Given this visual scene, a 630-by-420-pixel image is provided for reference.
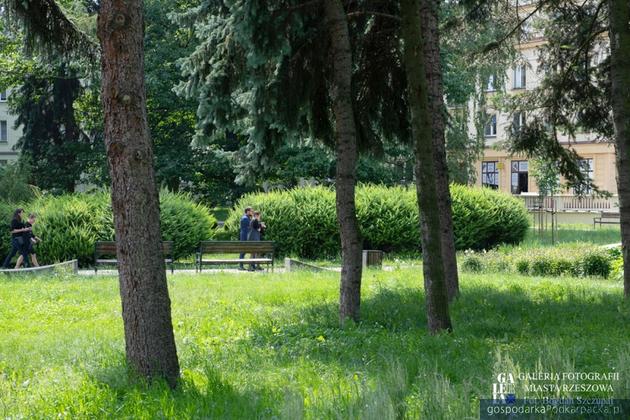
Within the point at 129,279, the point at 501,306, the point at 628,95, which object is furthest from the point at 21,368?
the point at 628,95

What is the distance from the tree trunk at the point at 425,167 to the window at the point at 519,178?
53723 millimetres

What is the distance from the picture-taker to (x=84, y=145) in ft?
129

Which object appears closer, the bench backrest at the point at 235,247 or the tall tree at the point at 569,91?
the tall tree at the point at 569,91

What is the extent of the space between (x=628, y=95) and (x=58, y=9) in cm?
828

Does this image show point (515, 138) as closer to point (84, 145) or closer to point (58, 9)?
point (58, 9)

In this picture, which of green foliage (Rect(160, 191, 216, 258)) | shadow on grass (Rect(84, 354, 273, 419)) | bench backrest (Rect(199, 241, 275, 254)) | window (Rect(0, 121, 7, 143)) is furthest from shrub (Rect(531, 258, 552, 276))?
window (Rect(0, 121, 7, 143))

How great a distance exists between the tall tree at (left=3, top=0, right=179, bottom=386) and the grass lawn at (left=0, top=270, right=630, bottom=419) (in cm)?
40

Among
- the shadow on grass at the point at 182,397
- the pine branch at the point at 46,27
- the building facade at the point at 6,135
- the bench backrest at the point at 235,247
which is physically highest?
the building facade at the point at 6,135

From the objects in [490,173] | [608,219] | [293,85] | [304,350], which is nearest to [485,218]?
[293,85]

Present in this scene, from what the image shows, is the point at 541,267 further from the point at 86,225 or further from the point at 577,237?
the point at 577,237

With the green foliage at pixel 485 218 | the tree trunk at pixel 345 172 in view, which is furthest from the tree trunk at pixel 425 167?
the green foliage at pixel 485 218

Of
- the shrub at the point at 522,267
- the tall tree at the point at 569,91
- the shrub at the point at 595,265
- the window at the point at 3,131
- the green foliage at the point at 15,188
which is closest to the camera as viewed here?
the tall tree at the point at 569,91

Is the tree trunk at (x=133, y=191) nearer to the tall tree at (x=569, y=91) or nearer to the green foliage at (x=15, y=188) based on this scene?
the tall tree at (x=569, y=91)

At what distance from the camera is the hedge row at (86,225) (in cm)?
2200
